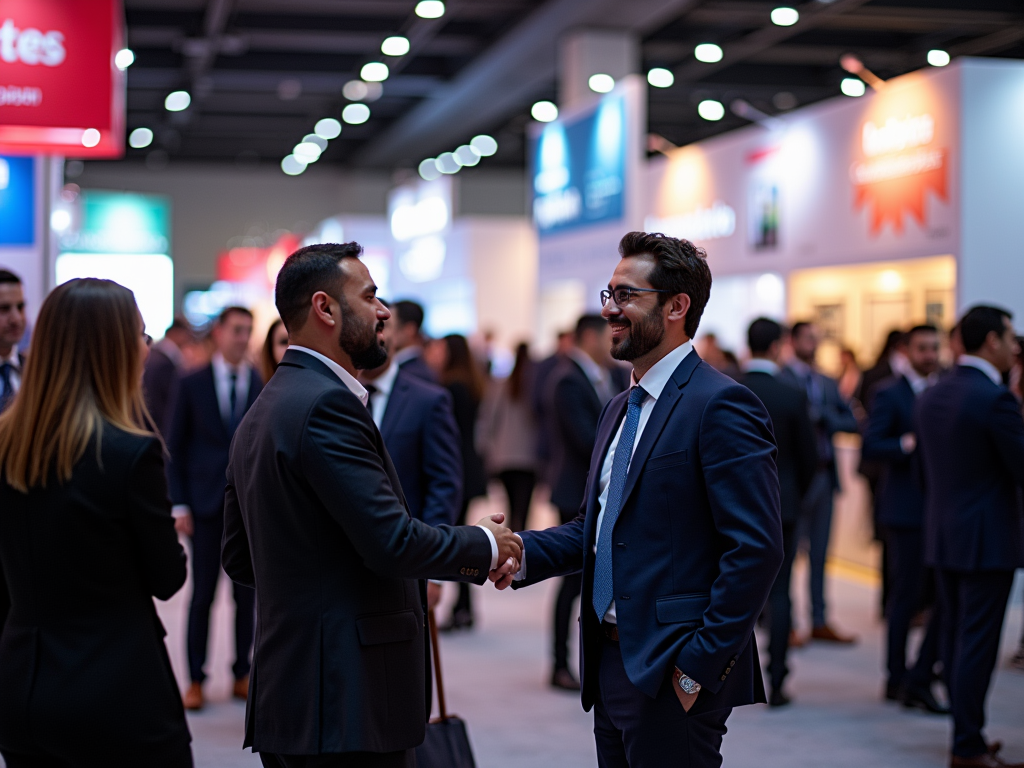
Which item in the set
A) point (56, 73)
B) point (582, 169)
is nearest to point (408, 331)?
point (56, 73)

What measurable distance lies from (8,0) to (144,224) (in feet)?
41.4

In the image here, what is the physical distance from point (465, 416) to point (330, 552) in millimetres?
4383

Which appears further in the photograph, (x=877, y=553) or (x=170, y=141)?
(x=170, y=141)

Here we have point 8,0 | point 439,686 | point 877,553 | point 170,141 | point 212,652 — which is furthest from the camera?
point 170,141

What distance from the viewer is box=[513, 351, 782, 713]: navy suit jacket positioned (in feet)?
7.41

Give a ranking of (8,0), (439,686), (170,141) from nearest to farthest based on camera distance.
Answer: (439,686), (8,0), (170,141)

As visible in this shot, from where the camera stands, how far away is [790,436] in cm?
518

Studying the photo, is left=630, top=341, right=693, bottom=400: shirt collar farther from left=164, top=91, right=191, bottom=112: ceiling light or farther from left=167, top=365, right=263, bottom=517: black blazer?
left=164, top=91, right=191, bottom=112: ceiling light

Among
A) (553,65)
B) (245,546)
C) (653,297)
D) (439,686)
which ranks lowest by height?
(439,686)

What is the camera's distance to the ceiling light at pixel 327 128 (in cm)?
2028

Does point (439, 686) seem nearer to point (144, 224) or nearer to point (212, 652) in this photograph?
point (212, 652)

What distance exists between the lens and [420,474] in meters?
4.05

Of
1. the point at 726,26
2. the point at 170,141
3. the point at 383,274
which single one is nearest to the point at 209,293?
the point at 170,141

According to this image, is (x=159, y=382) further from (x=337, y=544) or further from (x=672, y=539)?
(x=672, y=539)
